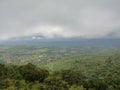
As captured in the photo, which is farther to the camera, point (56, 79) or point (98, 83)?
point (98, 83)

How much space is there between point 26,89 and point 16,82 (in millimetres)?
4687

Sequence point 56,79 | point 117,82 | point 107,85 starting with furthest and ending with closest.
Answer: point 117,82, point 107,85, point 56,79

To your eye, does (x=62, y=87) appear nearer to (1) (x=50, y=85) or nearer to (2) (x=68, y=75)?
(1) (x=50, y=85)

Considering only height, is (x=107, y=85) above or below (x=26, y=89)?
below

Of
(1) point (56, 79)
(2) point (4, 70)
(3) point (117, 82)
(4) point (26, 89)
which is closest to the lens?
(4) point (26, 89)

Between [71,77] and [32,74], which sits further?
[32,74]

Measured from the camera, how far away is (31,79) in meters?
79.3

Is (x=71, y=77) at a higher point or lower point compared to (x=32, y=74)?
lower

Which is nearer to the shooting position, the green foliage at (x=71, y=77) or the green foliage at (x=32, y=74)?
the green foliage at (x=71, y=77)

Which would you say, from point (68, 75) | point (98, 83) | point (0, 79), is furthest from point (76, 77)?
point (0, 79)

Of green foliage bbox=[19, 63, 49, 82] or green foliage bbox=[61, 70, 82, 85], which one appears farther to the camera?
green foliage bbox=[19, 63, 49, 82]

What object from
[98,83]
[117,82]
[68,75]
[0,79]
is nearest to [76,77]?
[68,75]

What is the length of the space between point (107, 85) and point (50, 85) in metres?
27.0

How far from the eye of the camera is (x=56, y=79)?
6544cm
